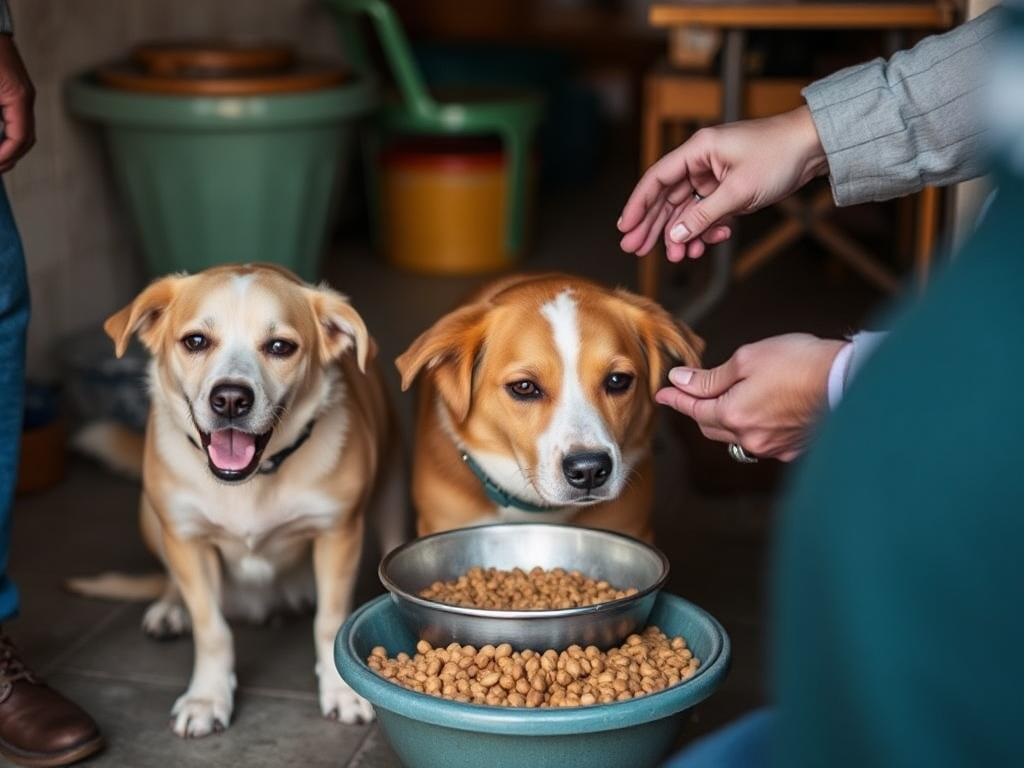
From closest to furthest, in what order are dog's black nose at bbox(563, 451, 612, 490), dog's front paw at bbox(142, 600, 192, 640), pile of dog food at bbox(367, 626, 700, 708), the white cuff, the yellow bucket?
the white cuff, pile of dog food at bbox(367, 626, 700, 708), dog's black nose at bbox(563, 451, 612, 490), dog's front paw at bbox(142, 600, 192, 640), the yellow bucket

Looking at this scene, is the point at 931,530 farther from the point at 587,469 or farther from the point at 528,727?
the point at 587,469

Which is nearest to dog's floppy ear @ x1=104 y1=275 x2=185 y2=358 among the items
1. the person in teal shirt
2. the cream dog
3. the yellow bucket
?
the cream dog

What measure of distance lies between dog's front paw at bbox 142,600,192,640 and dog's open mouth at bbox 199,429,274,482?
548mm

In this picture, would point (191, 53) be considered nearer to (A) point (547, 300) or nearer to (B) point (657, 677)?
(A) point (547, 300)

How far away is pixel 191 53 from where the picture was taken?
397 centimetres

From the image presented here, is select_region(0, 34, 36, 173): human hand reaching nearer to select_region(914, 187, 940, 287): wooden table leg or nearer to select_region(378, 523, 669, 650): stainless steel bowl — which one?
select_region(378, 523, 669, 650): stainless steel bowl

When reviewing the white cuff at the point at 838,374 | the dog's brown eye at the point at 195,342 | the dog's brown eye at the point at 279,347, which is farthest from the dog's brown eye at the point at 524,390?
the white cuff at the point at 838,374

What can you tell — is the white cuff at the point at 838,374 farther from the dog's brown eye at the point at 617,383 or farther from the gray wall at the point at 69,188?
the gray wall at the point at 69,188

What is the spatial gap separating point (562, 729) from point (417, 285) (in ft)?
11.8

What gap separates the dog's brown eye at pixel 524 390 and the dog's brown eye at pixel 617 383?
103 mm

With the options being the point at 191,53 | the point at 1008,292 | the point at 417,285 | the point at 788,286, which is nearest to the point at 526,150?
the point at 417,285

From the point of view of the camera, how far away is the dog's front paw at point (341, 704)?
2.23 metres

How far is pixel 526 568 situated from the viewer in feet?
7.09

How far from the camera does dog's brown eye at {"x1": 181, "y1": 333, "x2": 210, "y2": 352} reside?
82.7 inches
